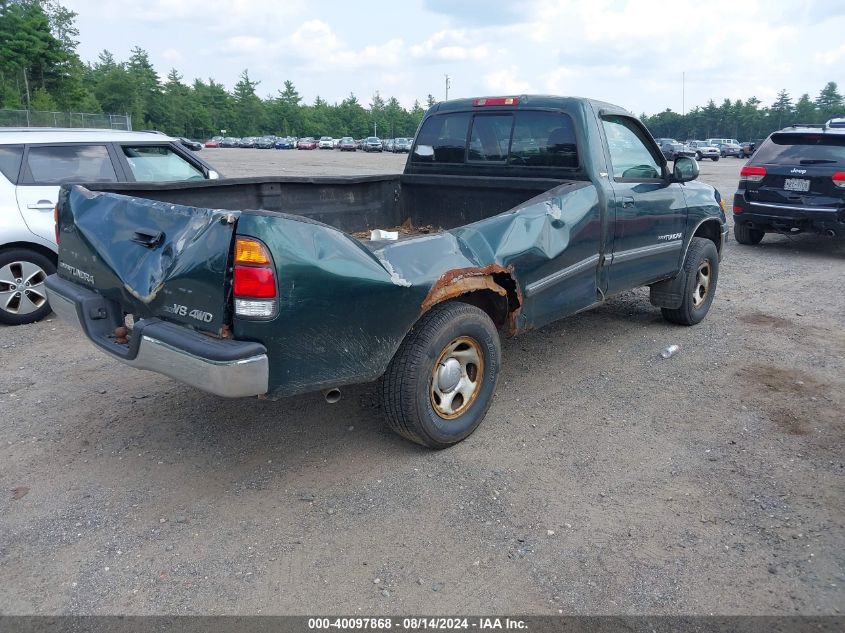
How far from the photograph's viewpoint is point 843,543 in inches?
124

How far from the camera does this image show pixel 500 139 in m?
5.27

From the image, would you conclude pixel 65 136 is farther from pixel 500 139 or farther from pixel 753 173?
pixel 753 173

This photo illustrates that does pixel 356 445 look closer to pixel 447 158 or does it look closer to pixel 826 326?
pixel 447 158

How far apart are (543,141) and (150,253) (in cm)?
289

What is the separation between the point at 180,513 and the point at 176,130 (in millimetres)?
92899

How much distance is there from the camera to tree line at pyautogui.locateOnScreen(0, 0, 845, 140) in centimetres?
5238

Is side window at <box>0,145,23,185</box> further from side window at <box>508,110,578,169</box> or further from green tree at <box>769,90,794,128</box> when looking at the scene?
green tree at <box>769,90,794,128</box>

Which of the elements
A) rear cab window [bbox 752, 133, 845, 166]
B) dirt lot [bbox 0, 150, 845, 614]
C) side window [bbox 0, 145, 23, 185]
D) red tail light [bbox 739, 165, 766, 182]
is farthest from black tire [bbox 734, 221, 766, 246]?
side window [bbox 0, 145, 23, 185]

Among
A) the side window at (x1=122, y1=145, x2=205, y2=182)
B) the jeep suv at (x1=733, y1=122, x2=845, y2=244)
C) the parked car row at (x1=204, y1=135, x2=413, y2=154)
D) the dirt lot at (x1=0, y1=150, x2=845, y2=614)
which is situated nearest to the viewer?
the dirt lot at (x1=0, y1=150, x2=845, y2=614)

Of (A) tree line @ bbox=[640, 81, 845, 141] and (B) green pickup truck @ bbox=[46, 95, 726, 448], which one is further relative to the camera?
(A) tree line @ bbox=[640, 81, 845, 141]

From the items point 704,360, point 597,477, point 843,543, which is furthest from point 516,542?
point 704,360

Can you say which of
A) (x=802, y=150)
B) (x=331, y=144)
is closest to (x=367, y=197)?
A: (x=802, y=150)

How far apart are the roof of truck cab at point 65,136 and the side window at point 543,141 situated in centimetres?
403

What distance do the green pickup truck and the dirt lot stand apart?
22.0 inches
